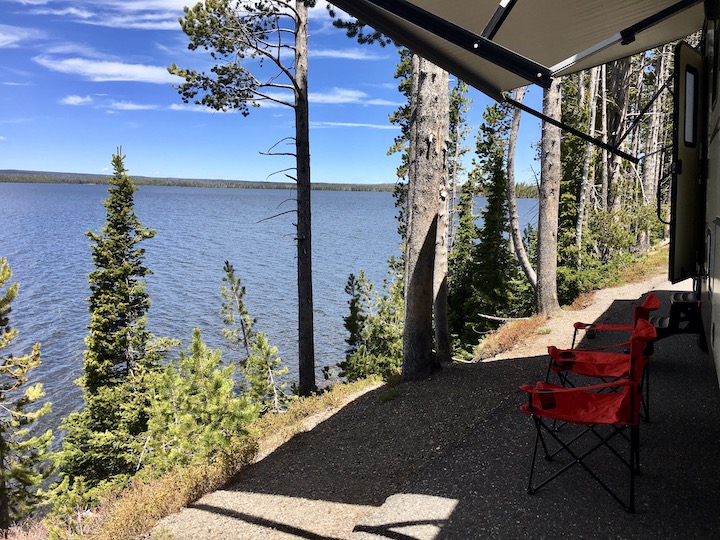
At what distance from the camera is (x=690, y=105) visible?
4.40 meters

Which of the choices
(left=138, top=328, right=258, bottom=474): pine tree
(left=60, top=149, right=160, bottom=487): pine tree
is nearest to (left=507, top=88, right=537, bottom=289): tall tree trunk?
(left=138, top=328, right=258, bottom=474): pine tree

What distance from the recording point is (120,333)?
2047 cm

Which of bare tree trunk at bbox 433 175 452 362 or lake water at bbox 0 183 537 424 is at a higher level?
bare tree trunk at bbox 433 175 452 362

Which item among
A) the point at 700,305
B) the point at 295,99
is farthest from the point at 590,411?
the point at 295,99

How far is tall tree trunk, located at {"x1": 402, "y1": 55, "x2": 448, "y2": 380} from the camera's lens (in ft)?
21.8

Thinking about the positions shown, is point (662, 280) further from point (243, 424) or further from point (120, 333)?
point (120, 333)

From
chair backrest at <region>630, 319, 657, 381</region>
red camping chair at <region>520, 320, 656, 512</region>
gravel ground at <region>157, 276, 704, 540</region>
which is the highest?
chair backrest at <region>630, 319, 657, 381</region>

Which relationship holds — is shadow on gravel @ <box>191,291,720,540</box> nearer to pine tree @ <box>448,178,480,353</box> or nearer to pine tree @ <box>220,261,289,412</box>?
pine tree @ <box>220,261,289,412</box>

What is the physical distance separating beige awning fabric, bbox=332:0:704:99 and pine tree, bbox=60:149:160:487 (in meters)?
18.6

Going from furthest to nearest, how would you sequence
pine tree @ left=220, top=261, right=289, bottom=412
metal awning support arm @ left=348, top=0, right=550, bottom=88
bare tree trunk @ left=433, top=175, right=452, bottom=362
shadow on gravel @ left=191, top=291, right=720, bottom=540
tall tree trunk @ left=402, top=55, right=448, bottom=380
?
pine tree @ left=220, top=261, right=289, bottom=412 → bare tree trunk @ left=433, top=175, right=452, bottom=362 → tall tree trunk @ left=402, top=55, right=448, bottom=380 → shadow on gravel @ left=191, top=291, right=720, bottom=540 → metal awning support arm @ left=348, top=0, right=550, bottom=88

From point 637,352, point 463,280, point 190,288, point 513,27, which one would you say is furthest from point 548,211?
point 190,288

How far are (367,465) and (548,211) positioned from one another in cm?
658

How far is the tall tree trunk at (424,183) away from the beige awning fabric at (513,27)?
1.98 m

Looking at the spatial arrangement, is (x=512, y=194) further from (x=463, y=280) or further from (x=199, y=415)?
(x=463, y=280)
